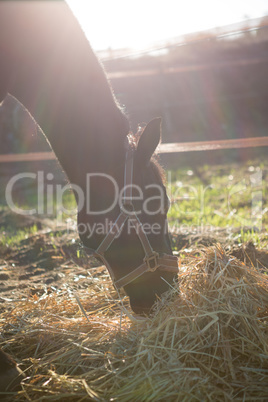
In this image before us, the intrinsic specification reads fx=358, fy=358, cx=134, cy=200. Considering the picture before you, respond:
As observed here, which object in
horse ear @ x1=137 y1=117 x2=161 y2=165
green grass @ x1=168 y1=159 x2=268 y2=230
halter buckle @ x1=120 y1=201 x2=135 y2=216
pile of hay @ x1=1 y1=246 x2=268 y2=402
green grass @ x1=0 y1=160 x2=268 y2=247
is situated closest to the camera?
pile of hay @ x1=1 y1=246 x2=268 y2=402

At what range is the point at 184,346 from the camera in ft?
5.42

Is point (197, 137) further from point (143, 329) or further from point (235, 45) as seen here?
point (143, 329)

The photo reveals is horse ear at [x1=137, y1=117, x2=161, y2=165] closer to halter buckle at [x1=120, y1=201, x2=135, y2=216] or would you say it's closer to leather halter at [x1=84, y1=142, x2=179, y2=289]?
leather halter at [x1=84, y1=142, x2=179, y2=289]

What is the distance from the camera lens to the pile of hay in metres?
1.48

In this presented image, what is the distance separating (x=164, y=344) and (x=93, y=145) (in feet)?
3.48

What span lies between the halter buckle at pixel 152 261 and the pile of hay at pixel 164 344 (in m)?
0.22

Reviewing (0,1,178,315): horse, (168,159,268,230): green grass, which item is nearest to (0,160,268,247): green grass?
(168,159,268,230): green grass

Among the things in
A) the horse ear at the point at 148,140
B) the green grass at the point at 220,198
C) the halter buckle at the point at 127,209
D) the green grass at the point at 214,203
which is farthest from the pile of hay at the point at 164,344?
the green grass at the point at 220,198

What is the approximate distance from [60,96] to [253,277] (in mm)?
1477

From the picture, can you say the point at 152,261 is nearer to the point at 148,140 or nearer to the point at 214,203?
the point at 148,140

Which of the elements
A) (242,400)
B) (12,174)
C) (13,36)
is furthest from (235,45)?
(242,400)

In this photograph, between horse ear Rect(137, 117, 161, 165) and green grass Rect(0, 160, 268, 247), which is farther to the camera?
green grass Rect(0, 160, 268, 247)

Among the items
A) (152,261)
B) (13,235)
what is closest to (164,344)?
(152,261)

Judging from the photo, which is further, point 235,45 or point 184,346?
point 235,45
